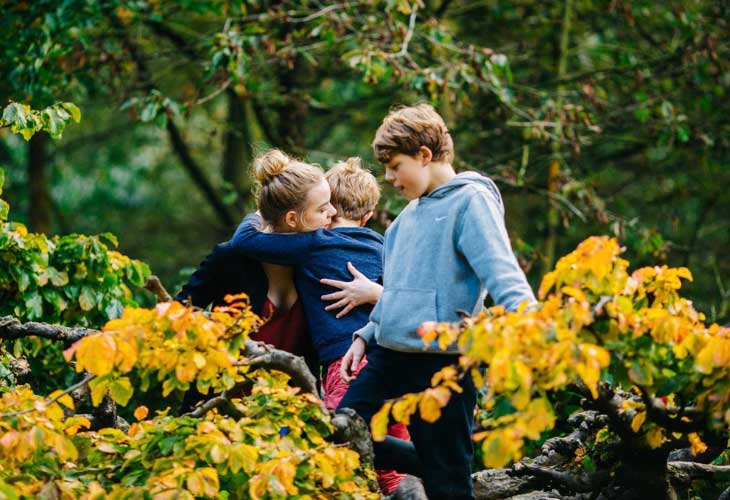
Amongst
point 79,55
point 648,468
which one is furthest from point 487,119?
point 648,468

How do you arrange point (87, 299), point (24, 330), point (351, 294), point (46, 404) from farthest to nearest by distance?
1. point (87, 299)
2. point (24, 330)
3. point (351, 294)
4. point (46, 404)

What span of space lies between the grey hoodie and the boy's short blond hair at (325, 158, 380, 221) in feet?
2.75

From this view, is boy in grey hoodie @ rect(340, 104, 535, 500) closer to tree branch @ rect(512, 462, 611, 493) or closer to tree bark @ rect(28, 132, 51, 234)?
tree branch @ rect(512, 462, 611, 493)

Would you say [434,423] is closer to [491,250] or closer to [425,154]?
[491,250]

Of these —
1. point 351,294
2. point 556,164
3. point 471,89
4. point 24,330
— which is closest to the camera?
point 351,294

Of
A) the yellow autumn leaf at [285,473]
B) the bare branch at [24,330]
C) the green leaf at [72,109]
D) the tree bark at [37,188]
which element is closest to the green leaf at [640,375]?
the yellow autumn leaf at [285,473]

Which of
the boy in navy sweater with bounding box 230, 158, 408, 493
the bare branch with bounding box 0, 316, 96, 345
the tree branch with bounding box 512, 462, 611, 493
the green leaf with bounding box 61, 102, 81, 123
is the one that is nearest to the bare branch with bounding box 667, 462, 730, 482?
the tree branch with bounding box 512, 462, 611, 493

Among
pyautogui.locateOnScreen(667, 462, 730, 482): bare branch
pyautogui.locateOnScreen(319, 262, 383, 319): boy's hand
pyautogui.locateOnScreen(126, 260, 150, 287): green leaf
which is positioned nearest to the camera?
A: pyautogui.locateOnScreen(667, 462, 730, 482): bare branch

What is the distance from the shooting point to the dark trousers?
10.1 ft

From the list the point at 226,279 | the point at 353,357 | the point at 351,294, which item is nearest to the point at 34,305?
the point at 226,279

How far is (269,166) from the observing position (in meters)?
3.87

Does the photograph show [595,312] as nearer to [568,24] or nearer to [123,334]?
[123,334]

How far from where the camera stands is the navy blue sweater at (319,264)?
372cm

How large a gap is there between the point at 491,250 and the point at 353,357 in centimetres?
80
